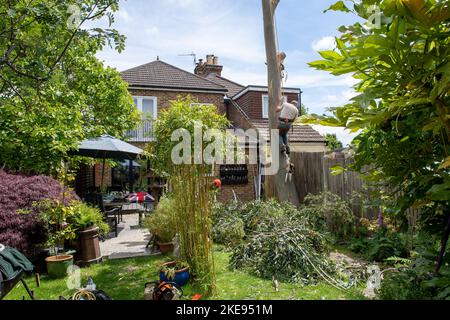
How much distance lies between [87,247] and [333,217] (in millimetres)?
5169

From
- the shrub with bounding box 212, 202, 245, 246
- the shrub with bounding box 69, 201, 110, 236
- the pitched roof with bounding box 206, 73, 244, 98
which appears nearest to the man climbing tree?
the shrub with bounding box 212, 202, 245, 246

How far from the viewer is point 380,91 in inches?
43.8

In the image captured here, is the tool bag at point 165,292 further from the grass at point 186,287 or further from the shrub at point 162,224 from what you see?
the shrub at point 162,224

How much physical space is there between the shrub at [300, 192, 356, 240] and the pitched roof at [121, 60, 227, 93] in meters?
10.6

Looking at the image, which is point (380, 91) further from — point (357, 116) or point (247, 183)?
point (247, 183)

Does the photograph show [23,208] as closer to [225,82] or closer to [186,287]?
[186,287]

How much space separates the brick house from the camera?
1436cm

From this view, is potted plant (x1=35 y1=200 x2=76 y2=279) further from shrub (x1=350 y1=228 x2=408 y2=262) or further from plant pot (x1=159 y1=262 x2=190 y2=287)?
shrub (x1=350 y1=228 x2=408 y2=262)

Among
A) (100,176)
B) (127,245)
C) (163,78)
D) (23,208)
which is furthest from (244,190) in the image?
(23,208)

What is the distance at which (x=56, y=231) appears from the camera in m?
5.00

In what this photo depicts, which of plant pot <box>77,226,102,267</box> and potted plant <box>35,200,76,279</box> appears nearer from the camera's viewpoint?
potted plant <box>35,200,76,279</box>

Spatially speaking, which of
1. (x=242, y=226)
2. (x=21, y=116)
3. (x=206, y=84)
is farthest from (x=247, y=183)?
(x=21, y=116)
